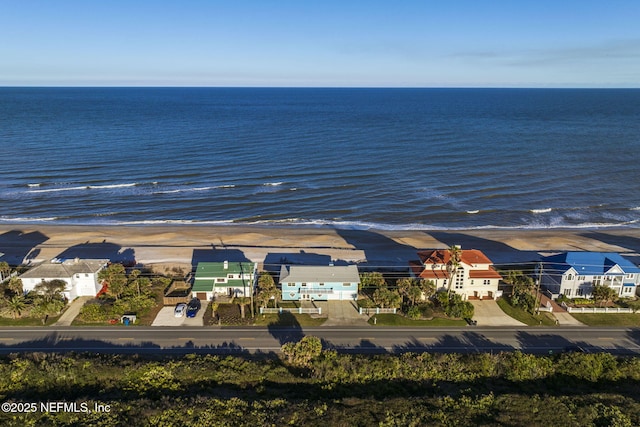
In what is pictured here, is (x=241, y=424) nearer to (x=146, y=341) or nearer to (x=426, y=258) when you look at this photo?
(x=146, y=341)

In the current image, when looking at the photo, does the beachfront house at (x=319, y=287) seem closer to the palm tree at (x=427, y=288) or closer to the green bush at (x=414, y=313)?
the green bush at (x=414, y=313)

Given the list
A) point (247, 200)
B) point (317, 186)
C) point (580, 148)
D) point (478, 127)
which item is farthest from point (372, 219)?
point (478, 127)

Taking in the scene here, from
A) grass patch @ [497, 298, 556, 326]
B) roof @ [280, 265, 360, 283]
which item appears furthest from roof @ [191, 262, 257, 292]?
grass patch @ [497, 298, 556, 326]

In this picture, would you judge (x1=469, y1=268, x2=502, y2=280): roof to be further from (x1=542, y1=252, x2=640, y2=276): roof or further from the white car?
the white car

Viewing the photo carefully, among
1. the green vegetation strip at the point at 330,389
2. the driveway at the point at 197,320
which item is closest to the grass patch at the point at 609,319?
the green vegetation strip at the point at 330,389

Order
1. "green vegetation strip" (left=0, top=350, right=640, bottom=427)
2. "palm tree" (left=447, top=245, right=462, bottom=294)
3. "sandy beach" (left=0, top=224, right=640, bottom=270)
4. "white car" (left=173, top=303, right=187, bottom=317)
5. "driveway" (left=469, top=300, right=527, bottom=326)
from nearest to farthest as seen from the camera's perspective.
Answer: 1. "green vegetation strip" (left=0, top=350, right=640, bottom=427)
2. "white car" (left=173, top=303, right=187, bottom=317)
3. "driveway" (left=469, top=300, right=527, bottom=326)
4. "palm tree" (left=447, top=245, right=462, bottom=294)
5. "sandy beach" (left=0, top=224, right=640, bottom=270)

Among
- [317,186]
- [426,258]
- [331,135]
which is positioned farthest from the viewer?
[331,135]

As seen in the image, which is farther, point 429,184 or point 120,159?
point 120,159
